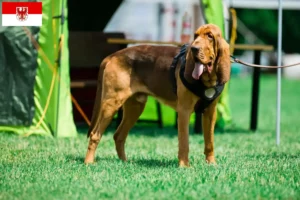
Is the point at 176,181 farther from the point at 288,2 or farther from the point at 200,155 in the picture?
the point at 288,2

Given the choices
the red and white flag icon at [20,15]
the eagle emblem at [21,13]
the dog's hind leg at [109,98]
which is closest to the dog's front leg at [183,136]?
the dog's hind leg at [109,98]

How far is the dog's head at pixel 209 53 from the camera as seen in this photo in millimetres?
6590

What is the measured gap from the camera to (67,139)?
9500 mm

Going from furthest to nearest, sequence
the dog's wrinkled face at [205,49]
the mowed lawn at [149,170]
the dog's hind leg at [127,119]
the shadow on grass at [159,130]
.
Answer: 1. the shadow on grass at [159,130]
2. the dog's hind leg at [127,119]
3. the dog's wrinkled face at [205,49]
4. the mowed lawn at [149,170]

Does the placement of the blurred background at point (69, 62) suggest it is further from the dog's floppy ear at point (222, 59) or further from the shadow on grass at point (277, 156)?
the dog's floppy ear at point (222, 59)

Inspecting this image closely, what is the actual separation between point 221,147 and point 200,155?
3.73 ft

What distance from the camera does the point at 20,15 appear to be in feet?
26.1

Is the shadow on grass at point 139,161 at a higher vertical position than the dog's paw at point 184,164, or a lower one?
lower

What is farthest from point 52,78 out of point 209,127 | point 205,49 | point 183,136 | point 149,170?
point 205,49

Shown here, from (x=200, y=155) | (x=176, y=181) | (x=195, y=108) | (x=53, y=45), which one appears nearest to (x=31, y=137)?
(x=53, y=45)

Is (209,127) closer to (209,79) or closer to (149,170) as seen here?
(209,79)

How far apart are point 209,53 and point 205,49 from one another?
8cm

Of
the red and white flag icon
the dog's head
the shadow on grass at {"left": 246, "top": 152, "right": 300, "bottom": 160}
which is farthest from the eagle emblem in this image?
the shadow on grass at {"left": 246, "top": 152, "right": 300, "bottom": 160}

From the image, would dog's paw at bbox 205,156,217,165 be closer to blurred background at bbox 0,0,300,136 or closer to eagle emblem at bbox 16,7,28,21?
eagle emblem at bbox 16,7,28,21
